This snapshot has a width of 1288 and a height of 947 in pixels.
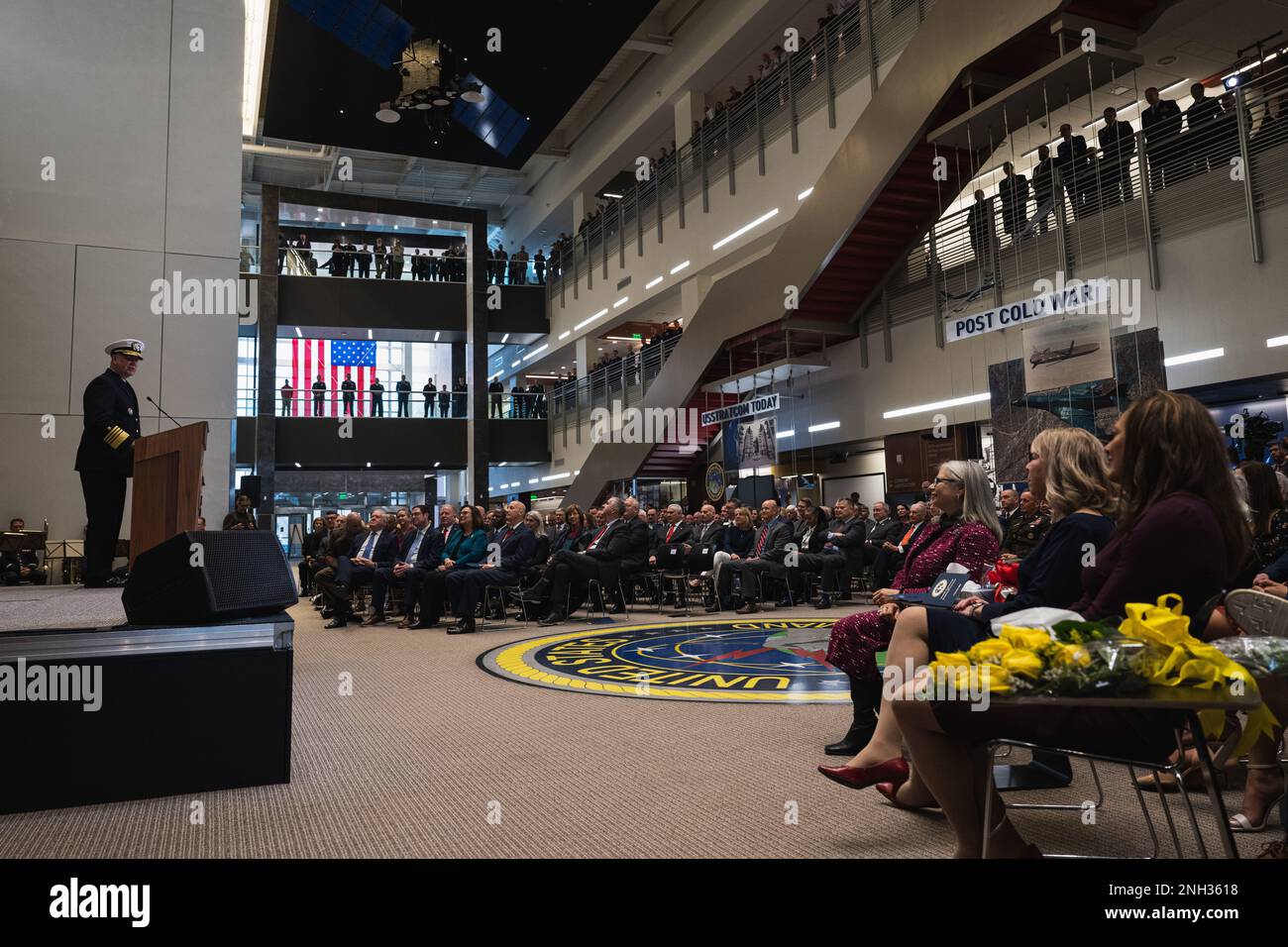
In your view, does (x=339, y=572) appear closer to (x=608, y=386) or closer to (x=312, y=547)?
(x=312, y=547)

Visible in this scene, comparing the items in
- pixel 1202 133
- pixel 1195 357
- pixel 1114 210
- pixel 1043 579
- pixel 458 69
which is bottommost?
pixel 1043 579

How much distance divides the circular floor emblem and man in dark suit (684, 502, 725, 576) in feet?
7.94

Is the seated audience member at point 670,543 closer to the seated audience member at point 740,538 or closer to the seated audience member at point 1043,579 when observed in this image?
the seated audience member at point 740,538

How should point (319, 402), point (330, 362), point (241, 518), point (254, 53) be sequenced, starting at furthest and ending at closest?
point (330, 362) → point (319, 402) → point (254, 53) → point (241, 518)

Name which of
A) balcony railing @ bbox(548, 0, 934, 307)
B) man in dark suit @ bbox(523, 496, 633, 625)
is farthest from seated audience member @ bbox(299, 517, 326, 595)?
balcony railing @ bbox(548, 0, 934, 307)

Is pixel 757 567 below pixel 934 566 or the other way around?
below

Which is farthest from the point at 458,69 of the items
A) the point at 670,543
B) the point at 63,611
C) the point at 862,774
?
the point at 862,774

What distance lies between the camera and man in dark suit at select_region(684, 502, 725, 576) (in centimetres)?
1063

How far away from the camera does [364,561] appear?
9.59 metres

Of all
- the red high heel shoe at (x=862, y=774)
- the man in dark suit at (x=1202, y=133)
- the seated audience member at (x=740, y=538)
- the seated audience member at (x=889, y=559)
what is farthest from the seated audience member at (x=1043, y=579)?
the man in dark suit at (x=1202, y=133)

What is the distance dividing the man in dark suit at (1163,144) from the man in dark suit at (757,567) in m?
5.72

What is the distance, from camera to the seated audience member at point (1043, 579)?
239 centimetres

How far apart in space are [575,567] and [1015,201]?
760cm
